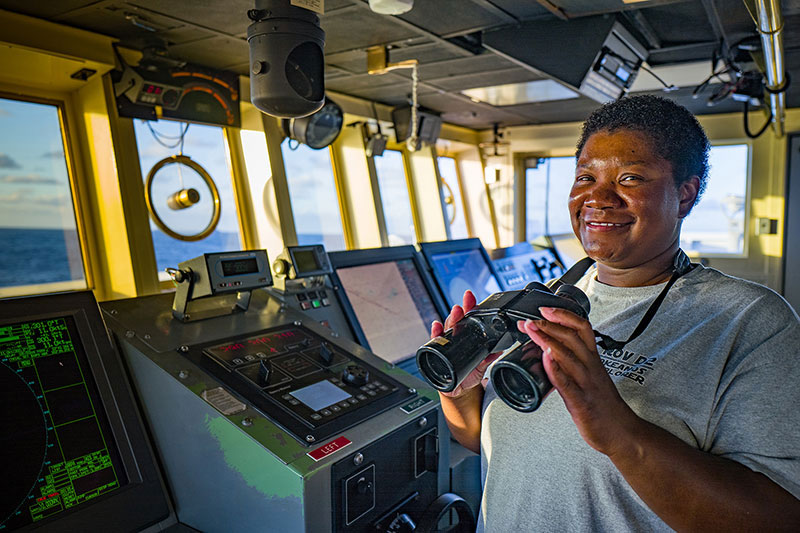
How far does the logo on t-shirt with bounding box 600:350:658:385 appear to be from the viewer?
3.26 feet

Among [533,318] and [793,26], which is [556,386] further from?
[793,26]

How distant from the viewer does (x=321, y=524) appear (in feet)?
4.59

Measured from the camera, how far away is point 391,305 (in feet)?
9.78

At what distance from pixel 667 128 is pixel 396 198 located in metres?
4.37

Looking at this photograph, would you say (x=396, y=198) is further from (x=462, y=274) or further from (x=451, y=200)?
(x=462, y=274)

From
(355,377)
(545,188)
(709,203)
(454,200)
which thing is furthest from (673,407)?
(545,188)

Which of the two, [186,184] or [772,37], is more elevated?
[772,37]

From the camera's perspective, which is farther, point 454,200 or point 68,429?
point 454,200

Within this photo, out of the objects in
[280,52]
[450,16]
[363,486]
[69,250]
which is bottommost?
[363,486]

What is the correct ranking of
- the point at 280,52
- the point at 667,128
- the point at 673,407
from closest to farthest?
the point at 673,407
the point at 667,128
the point at 280,52

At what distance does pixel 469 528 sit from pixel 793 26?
2695 mm

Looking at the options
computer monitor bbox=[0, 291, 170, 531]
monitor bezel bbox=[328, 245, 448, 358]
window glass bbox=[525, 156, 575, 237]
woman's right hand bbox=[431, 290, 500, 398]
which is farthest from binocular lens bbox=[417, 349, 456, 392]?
window glass bbox=[525, 156, 575, 237]

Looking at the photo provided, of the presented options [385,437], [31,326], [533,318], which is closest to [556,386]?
[533,318]

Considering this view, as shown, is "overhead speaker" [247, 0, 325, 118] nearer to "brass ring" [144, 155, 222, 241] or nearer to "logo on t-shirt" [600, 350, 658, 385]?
"logo on t-shirt" [600, 350, 658, 385]
